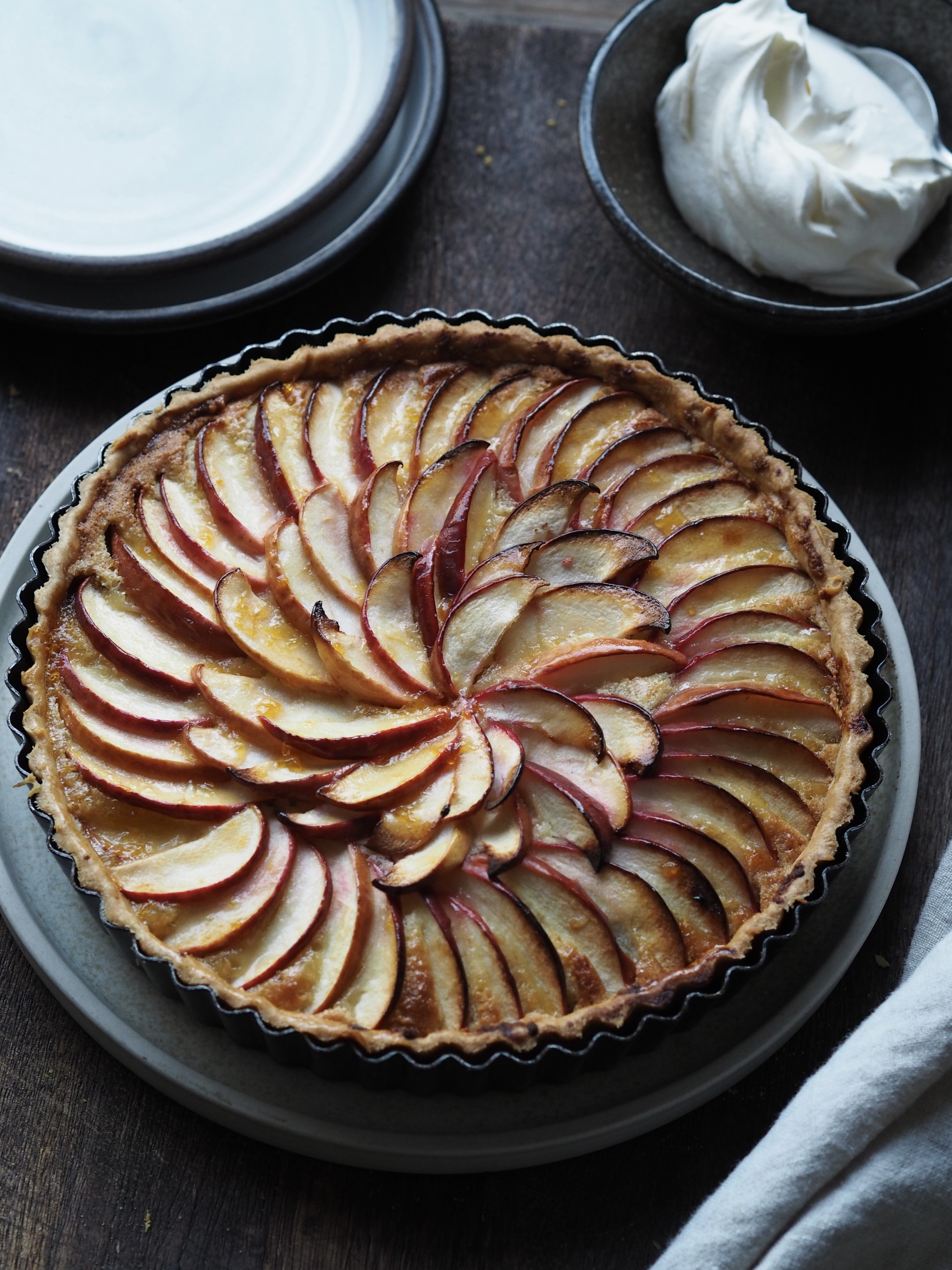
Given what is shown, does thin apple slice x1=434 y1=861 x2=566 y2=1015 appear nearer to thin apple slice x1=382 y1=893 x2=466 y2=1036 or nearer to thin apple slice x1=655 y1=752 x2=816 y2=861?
thin apple slice x1=382 y1=893 x2=466 y2=1036

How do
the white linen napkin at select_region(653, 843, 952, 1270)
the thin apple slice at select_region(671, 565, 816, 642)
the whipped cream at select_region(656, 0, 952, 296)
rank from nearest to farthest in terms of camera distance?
the white linen napkin at select_region(653, 843, 952, 1270), the thin apple slice at select_region(671, 565, 816, 642), the whipped cream at select_region(656, 0, 952, 296)

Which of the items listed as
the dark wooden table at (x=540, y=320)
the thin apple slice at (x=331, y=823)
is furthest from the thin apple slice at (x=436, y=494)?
the dark wooden table at (x=540, y=320)

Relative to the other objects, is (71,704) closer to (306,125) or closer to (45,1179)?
(45,1179)

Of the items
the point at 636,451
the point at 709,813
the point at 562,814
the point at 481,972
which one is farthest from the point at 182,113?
the point at 481,972

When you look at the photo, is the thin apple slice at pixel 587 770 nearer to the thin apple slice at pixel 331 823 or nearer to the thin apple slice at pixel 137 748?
the thin apple slice at pixel 331 823

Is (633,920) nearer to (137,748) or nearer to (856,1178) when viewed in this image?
(856,1178)

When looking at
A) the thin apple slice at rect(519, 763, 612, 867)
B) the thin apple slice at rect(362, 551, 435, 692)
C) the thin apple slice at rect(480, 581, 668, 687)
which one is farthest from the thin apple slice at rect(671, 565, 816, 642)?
the thin apple slice at rect(362, 551, 435, 692)
